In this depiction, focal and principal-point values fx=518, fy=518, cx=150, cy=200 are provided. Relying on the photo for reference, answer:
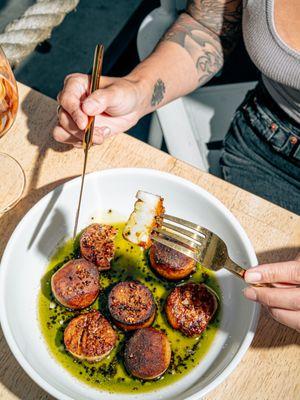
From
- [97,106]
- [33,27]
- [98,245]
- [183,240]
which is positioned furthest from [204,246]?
[33,27]

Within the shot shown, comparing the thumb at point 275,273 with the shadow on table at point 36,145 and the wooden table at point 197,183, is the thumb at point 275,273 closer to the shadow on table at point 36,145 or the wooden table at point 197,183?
the wooden table at point 197,183

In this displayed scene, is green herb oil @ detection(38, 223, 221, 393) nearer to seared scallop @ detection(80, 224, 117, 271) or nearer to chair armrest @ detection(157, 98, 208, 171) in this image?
seared scallop @ detection(80, 224, 117, 271)

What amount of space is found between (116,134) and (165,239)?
0.37 metres

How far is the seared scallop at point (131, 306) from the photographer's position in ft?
3.40

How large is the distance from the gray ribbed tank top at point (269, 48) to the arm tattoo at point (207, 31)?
142 mm

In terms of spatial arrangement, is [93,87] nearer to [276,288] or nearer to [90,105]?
[90,105]

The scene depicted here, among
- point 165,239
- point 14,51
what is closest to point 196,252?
point 165,239

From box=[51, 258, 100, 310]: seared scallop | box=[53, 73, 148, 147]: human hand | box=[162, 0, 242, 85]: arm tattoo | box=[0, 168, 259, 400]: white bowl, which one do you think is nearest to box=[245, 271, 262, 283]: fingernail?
box=[0, 168, 259, 400]: white bowl

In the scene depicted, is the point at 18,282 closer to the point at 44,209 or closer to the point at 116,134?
the point at 44,209

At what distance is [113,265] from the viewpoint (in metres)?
1.16

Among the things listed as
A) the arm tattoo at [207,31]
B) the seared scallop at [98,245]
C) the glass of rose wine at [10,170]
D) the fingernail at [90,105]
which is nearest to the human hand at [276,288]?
the seared scallop at [98,245]

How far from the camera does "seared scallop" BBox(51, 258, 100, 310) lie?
1048 millimetres

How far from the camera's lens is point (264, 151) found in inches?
57.7

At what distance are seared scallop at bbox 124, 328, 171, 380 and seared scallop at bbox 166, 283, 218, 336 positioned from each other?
5 cm
